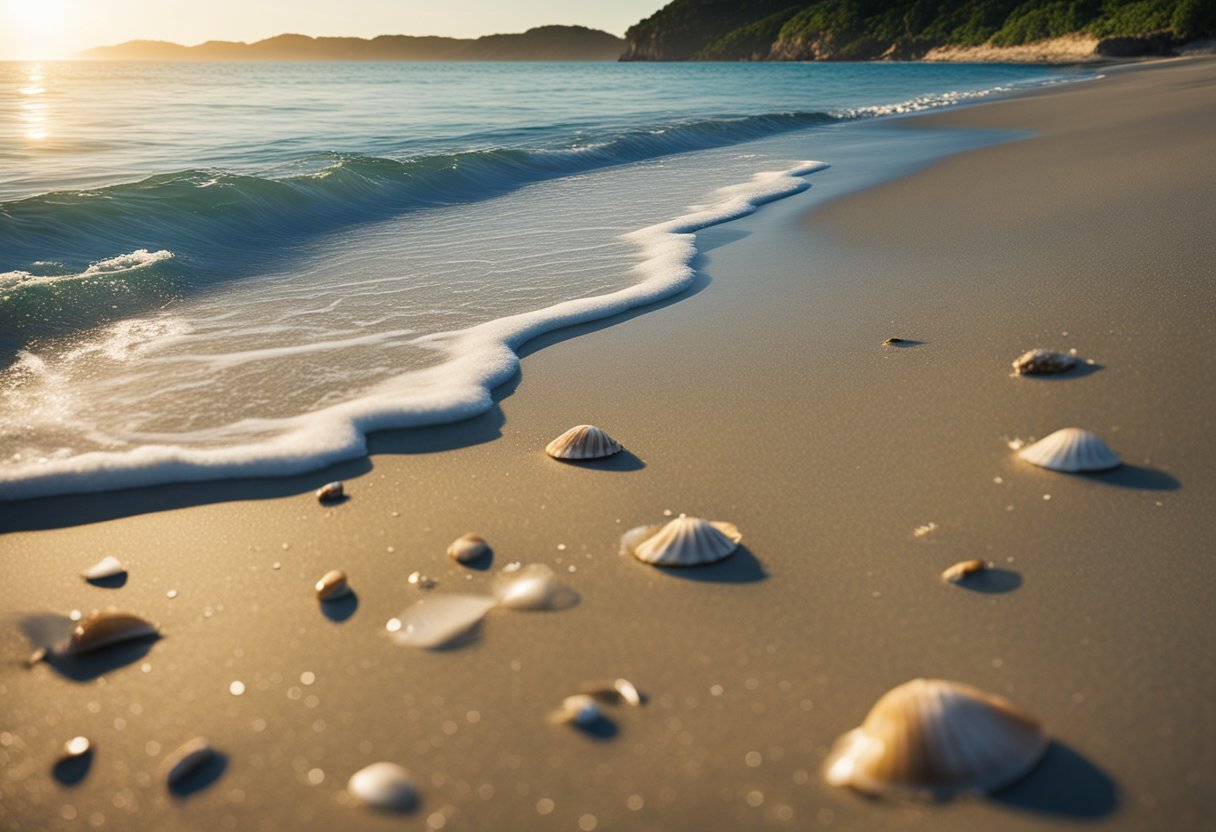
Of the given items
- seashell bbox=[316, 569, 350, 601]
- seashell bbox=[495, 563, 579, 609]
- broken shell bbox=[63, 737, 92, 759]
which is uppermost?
seashell bbox=[316, 569, 350, 601]

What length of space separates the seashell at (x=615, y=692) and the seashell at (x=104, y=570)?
1.37 metres

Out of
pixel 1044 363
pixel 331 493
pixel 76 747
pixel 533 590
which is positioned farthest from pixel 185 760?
pixel 1044 363

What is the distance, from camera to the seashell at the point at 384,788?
63.7 inches

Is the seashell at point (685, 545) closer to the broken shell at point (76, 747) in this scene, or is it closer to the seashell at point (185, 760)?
the seashell at point (185, 760)

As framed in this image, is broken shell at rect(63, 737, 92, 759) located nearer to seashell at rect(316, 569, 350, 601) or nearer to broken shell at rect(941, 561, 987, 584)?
seashell at rect(316, 569, 350, 601)

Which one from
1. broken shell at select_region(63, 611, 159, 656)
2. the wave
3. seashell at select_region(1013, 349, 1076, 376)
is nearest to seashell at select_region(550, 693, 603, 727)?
broken shell at select_region(63, 611, 159, 656)

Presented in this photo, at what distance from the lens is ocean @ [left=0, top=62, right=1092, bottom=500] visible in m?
3.37

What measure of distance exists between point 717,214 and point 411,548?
556 cm

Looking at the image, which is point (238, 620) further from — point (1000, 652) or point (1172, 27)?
point (1172, 27)

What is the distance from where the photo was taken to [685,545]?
2.36m

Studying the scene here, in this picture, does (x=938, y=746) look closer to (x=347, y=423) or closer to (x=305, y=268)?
(x=347, y=423)

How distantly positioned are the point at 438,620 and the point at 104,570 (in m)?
0.97

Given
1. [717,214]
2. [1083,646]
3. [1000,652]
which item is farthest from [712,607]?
[717,214]

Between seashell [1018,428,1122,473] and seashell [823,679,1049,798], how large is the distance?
126cm
